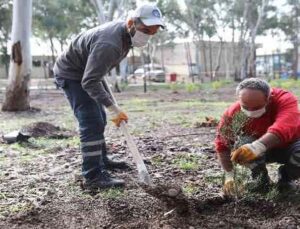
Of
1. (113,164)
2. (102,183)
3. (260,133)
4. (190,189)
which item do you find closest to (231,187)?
(260,133)

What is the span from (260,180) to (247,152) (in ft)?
1.92

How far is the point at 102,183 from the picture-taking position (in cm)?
390

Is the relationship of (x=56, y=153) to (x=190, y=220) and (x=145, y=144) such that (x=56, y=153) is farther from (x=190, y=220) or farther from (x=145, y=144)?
(x=190, y=220)

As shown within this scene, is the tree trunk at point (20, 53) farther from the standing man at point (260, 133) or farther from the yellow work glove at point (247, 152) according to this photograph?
the yellow work glove at point (247, 152)

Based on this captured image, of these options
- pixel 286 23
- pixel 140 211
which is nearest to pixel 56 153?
pixel 140 211

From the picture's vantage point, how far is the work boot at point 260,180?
3.33 metres

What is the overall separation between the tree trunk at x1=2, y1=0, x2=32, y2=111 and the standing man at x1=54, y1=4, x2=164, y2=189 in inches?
278

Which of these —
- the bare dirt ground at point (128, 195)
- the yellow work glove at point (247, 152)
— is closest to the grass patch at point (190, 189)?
the bare dirt ground at point (128, 195)

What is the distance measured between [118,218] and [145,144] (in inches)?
119

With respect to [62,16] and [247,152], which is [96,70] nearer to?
[247,152]

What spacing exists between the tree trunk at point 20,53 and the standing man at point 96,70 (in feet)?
23.1

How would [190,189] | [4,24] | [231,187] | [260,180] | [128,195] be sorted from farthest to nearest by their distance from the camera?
1. [4,24]
2. [190,189]
3. [128,195]
4. [260,180]
5. [231,187]

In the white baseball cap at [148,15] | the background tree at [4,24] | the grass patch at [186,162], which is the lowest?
the grass patch at [186,162]

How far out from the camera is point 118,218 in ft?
10.4
